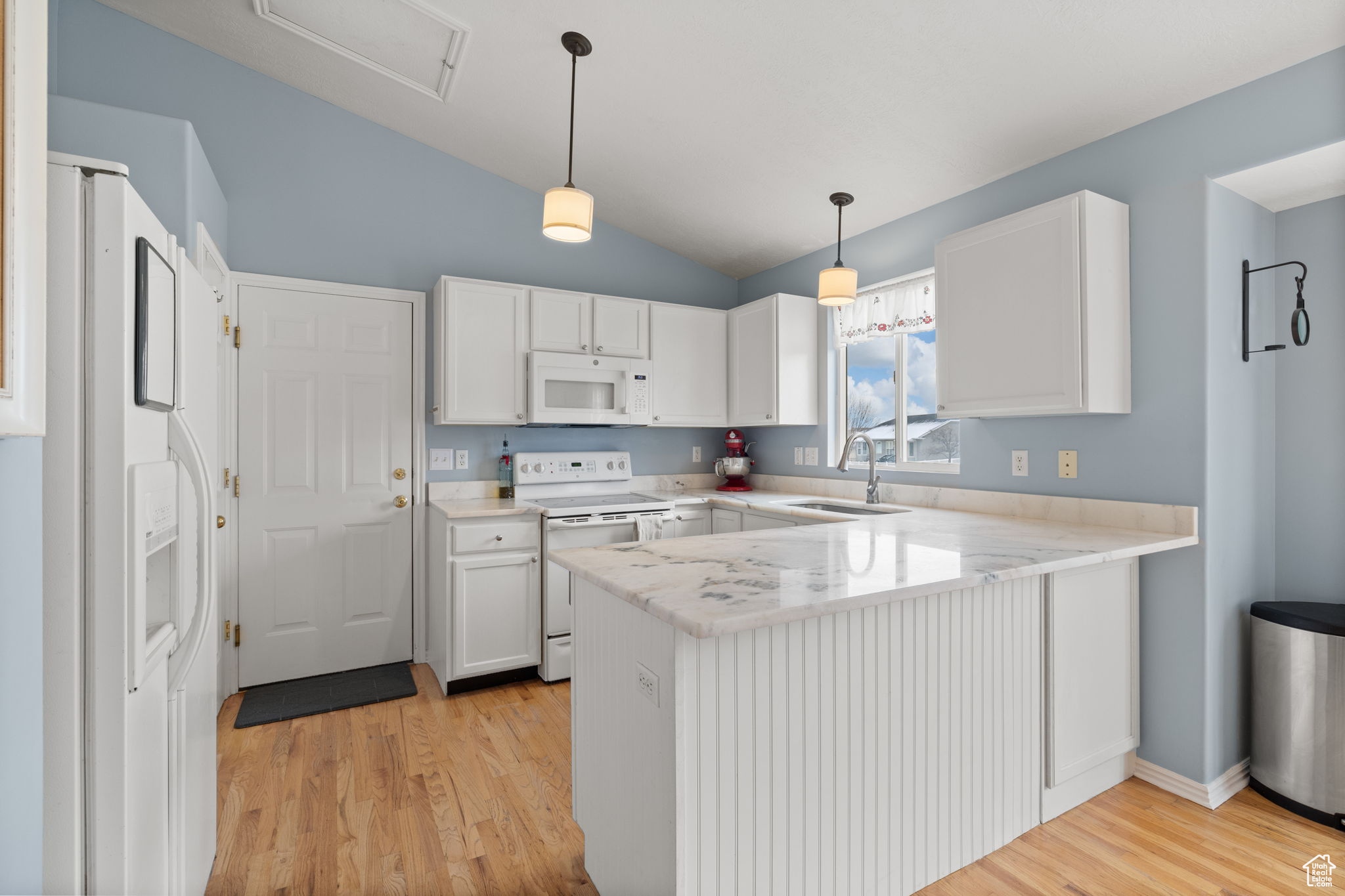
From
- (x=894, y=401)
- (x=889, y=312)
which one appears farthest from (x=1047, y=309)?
(x=894, y=401)

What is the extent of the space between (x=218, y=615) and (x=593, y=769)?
227cm

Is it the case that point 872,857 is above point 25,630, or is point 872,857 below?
below

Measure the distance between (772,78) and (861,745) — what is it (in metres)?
2.29

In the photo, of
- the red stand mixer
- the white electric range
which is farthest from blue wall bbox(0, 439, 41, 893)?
the red stand mixer

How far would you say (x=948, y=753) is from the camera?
5.32 feet

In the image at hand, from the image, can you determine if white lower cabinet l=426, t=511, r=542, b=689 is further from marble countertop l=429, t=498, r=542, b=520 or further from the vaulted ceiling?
the vaulted ceiling

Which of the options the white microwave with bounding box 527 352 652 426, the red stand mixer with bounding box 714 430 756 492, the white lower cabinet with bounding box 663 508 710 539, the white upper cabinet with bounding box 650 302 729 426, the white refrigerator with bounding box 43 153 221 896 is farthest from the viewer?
the red stand mixer with bounding box 714 430 756 492

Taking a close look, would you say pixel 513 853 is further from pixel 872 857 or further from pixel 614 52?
pixel 614 52

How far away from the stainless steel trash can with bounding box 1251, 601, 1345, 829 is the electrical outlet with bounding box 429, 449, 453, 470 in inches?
138

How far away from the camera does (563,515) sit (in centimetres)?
303

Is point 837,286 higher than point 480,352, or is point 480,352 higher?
point 837,286

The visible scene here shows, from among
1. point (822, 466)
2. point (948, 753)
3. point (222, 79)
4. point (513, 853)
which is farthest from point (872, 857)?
point (222, 79)

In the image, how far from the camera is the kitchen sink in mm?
3023

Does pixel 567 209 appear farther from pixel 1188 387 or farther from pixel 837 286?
pixel 1188 387
